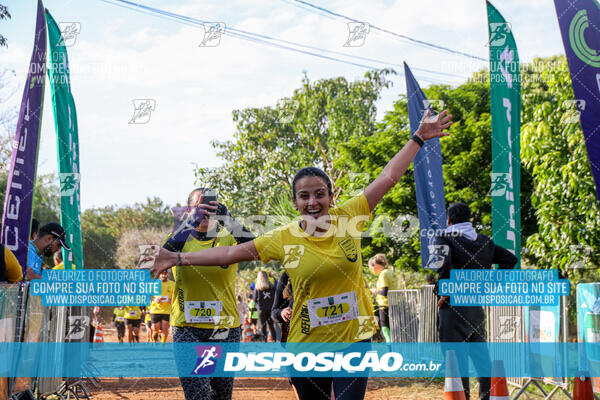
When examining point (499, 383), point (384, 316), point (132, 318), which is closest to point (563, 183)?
point (384, 316)

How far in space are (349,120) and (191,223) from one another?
104 feet

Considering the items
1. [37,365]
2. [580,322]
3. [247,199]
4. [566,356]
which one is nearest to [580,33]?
[580,322]

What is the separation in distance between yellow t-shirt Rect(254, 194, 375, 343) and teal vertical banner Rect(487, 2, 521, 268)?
4.55 metres

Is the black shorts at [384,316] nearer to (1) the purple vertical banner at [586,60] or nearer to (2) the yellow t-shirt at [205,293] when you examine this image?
(1) the purple vertical banner at [586,60]

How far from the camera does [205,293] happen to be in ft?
15.6

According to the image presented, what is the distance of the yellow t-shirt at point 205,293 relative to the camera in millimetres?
4648

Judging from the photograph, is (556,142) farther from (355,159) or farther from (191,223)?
(355,159)

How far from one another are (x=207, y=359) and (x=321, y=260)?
63.8 inches

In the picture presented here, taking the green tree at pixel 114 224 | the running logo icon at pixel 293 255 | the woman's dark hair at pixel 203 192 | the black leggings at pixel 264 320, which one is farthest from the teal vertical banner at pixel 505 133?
the green tree at pixel 114 224

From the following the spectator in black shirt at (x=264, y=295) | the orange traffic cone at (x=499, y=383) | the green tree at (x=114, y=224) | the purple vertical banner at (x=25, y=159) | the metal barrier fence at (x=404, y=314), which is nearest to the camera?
the orange traffic cone at (x=499, y=383)

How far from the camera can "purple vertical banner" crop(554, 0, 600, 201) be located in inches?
247

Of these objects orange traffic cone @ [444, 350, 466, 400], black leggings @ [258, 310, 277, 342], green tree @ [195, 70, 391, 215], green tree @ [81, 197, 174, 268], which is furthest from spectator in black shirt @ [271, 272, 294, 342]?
green tree @ [81, 197, 174, 268]

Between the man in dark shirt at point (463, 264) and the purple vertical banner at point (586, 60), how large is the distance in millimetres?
1379

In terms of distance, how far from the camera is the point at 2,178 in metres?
22.5
